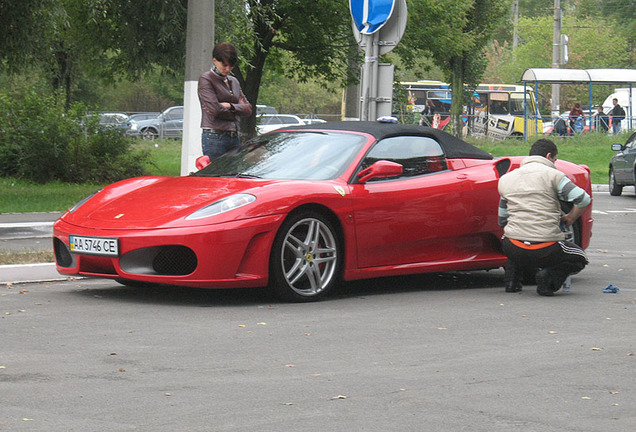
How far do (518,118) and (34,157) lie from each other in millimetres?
Result: 37051

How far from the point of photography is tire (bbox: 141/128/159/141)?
51.5 meters

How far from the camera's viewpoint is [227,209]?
782 centimetres

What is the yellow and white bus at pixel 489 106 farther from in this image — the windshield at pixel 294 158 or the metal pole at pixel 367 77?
Answer: the windshield at pixel 294 158

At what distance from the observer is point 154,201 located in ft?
26.9

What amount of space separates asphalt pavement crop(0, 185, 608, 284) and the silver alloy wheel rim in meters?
2.23

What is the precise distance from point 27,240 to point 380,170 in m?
4.82

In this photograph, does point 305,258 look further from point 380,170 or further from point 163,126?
point 163,126

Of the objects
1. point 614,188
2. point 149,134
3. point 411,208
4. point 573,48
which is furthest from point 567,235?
point 573,48

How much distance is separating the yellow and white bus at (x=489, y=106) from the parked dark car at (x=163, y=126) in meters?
11.5

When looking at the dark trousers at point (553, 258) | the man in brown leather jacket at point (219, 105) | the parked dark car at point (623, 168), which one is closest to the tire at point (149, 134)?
the parked dark car at point (623, 168)

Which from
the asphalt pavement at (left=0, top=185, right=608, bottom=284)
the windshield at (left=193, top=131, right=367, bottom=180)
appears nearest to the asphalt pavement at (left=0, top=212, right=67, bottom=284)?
the asphalt pavement at (left=0, top=185, right=608, bottom=284)

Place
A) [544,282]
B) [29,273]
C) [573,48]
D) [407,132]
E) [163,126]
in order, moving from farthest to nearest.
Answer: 1. [573,48]
2. [163,126]
3. [407,132]
4. [29,273]
5. [544,282]

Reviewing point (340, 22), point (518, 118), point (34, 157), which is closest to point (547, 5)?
point (518, 118)

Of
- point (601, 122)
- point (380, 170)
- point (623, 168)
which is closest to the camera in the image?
point (380, 170)
